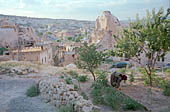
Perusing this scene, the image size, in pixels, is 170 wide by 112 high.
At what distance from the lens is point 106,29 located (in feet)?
109

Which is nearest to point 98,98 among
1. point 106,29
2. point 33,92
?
point 33,92

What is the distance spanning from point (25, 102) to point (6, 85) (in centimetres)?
419

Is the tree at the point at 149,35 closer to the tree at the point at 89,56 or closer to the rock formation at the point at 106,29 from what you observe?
the tree at the point at 89,56

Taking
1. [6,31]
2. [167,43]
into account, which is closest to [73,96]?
[167,43]

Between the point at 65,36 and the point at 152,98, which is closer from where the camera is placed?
the point at 152,98

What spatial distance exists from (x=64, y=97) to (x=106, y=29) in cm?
2747

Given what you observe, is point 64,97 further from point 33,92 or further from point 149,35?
point 149,35

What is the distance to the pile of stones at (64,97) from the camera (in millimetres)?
5741

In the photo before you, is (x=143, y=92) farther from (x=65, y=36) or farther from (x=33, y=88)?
(x=65, y=36)

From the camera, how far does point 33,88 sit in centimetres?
927

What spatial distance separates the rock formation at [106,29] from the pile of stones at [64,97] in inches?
912

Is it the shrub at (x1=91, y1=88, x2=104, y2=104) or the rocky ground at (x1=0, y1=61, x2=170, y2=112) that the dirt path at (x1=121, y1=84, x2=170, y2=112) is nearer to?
the rocky ground at (x1=0, y1=61, x2=170, y2=112)

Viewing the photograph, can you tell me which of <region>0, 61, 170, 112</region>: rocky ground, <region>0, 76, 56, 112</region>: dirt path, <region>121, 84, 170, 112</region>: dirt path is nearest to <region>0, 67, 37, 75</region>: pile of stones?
<region>0, 61, 170, 112</region>: rocky ground

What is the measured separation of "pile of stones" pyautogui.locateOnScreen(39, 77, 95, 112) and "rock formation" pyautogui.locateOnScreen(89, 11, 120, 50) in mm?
23156
